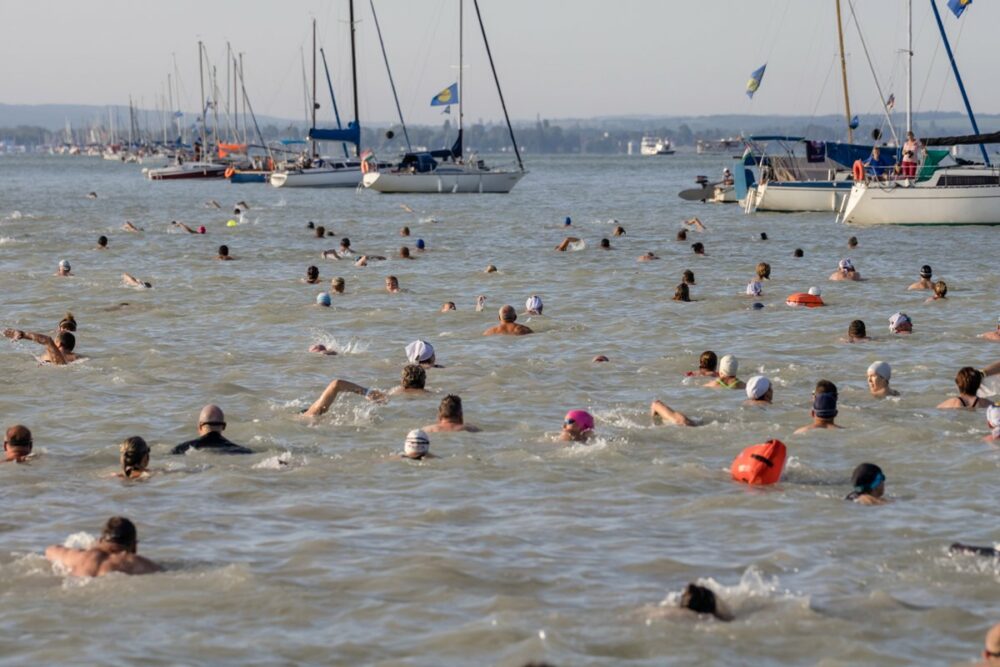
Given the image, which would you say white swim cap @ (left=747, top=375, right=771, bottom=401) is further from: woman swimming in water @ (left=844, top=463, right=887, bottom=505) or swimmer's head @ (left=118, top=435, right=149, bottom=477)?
swimmer's head @ (left=118, top=435, right=149, bottom=477)

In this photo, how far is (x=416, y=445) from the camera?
16391mm

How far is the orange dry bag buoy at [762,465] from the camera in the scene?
15305mm

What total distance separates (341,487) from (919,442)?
22.1 ft

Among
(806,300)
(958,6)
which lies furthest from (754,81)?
(806,300)

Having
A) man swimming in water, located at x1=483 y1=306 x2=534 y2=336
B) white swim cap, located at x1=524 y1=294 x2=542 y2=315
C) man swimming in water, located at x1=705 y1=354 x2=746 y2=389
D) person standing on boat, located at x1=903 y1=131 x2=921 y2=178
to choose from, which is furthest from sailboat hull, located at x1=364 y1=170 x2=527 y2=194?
man swimming in water, located at x1=705 y1=354 x2=746 y2=389

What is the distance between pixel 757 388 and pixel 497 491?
5345 mm

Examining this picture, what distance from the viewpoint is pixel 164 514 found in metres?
14.4

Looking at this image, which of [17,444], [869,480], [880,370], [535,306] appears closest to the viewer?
[869,480]

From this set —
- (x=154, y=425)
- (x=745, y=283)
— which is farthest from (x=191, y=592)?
(x=745, y=283)

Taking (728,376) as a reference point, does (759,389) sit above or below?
above

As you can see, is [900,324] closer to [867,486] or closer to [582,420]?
[582,420]

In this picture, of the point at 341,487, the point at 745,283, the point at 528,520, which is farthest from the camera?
the point at 745,283

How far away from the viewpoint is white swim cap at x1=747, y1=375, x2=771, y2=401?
19500 mm

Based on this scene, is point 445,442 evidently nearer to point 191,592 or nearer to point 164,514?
point 164,514
